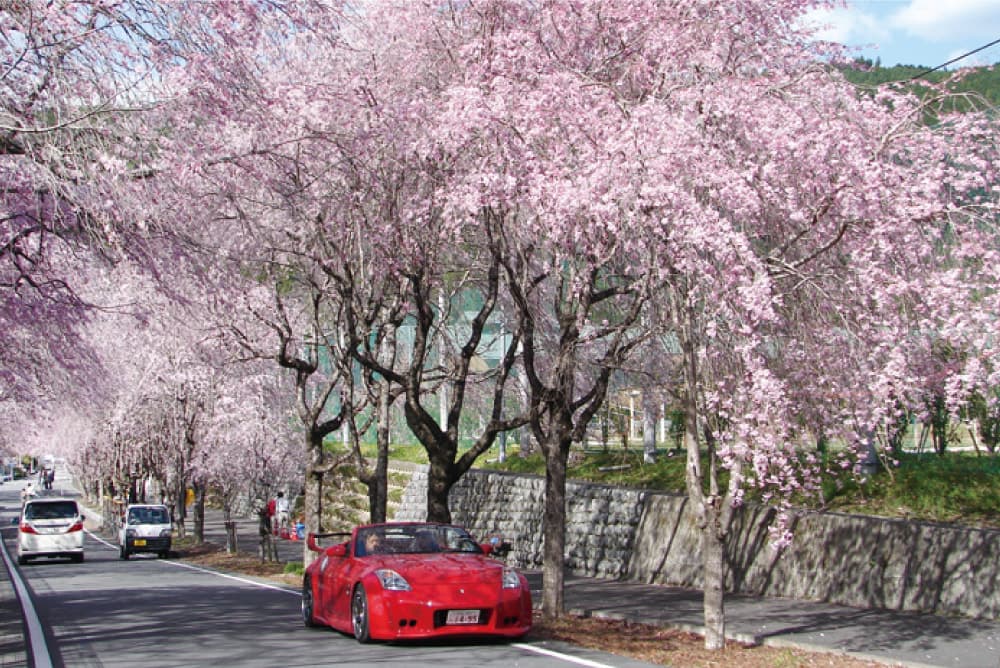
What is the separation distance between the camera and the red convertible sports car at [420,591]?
485 inches

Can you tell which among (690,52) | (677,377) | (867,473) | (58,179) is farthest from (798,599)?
(58,179)

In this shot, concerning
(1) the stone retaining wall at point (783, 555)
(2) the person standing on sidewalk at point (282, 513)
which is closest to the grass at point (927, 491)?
(1) the stone retaining wall at point (783, 555)

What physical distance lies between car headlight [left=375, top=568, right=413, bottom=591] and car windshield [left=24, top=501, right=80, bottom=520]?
25600 millimetres

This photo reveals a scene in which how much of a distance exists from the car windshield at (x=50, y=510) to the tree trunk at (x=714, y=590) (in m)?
26.9

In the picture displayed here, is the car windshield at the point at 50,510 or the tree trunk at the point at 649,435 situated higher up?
the tree trunk at the point at 649,435

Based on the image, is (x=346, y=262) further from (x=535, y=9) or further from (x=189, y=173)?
(x=189, y=173)

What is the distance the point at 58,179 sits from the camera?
10430 mm

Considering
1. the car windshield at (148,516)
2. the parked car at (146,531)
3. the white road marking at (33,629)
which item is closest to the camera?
the white road marking at (33,629)

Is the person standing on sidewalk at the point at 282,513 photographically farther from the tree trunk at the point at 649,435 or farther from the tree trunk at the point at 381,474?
the tree trunk at the point at 381,474

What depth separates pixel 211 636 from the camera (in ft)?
45.3

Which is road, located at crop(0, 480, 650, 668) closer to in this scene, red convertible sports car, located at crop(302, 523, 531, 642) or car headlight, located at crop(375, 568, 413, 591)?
red convertible sports car, located at crop(302, 523, 531, 642)

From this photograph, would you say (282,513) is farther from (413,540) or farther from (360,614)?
(360,614)

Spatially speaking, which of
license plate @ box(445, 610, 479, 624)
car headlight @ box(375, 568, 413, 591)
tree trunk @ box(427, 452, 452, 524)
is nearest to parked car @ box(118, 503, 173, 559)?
tree trunk @ box(427, 452, 452, 524)

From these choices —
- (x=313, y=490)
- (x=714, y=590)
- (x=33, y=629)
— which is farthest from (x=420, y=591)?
(x=313, y=490)
